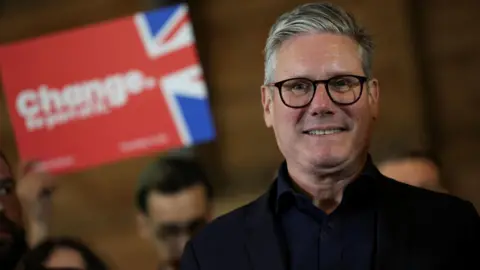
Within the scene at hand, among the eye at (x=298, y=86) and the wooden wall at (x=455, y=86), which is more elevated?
the eye at (x=298, y=86)

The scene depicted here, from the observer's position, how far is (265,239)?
2.34 ft

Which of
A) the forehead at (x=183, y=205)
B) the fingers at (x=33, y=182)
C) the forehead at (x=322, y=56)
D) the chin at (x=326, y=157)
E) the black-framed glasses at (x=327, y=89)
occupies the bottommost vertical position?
the forehead at (x=183, y=205)

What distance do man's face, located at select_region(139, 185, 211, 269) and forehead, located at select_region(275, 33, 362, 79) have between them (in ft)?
1.79

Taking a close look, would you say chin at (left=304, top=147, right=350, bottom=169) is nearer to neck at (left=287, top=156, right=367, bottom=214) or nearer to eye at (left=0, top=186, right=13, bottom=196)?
neck at (left=287, top=156, right=367, bottom=214)

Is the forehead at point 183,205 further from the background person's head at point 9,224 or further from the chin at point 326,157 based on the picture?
the chin at point 326,157

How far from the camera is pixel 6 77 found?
1.30 m

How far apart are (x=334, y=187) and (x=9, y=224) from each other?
2.39ft

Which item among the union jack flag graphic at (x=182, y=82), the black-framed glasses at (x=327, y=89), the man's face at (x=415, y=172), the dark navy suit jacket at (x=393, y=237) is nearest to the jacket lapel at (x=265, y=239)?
the dark navy suit jacket at (x=393, y=237)

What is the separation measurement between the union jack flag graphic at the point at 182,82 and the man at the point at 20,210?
0.91 ft

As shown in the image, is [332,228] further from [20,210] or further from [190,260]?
[20,210]

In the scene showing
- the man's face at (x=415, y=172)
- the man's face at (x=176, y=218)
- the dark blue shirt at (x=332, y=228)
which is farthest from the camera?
the man's face at (x=176, y=218)

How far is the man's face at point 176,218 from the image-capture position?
1192 millimetres

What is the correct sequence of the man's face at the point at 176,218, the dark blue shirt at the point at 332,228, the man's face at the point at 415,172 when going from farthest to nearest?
the man's face at the point at 176,218, the man's face at the point at 415,172, the dark blue shirt at the point at 332,228

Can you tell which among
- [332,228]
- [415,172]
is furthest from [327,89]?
[415,172]
